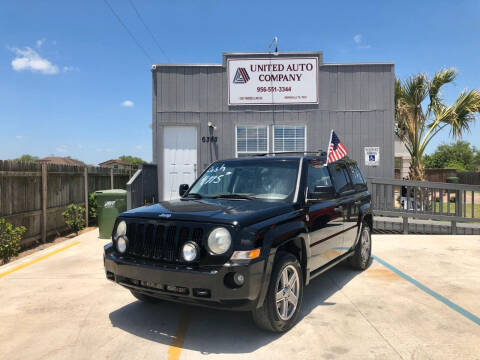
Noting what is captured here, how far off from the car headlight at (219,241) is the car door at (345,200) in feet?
7.32

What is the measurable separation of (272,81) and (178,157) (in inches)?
168

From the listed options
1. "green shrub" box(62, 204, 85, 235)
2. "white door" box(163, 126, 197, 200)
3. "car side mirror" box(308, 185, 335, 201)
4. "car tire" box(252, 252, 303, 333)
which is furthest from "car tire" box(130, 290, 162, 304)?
"white door" box(163, 126, 197, 200)

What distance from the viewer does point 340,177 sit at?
17.5 ft

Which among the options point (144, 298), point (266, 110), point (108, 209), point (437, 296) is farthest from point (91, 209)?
point (437, 296)

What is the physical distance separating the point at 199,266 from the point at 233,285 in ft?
1.11

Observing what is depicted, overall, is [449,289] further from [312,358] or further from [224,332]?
[224,332]

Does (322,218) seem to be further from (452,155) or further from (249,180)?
(452,155)

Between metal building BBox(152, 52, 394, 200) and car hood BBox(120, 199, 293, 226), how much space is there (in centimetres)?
895

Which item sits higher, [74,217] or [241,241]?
[241,241]

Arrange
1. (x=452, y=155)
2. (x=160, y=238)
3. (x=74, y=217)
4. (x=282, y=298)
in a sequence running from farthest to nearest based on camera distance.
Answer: (x=452, y=155) → (x=74, y=217) → (x=282, y=298) → (x=160, y=238)

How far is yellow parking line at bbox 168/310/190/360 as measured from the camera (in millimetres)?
3164

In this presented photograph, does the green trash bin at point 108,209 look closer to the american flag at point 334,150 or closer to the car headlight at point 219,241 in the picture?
the american flag at point 334,150

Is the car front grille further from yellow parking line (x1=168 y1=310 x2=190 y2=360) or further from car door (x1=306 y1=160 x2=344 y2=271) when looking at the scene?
car door (x1=306 y1=160 x2=344 y2=271)

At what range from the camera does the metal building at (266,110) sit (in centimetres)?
1277
